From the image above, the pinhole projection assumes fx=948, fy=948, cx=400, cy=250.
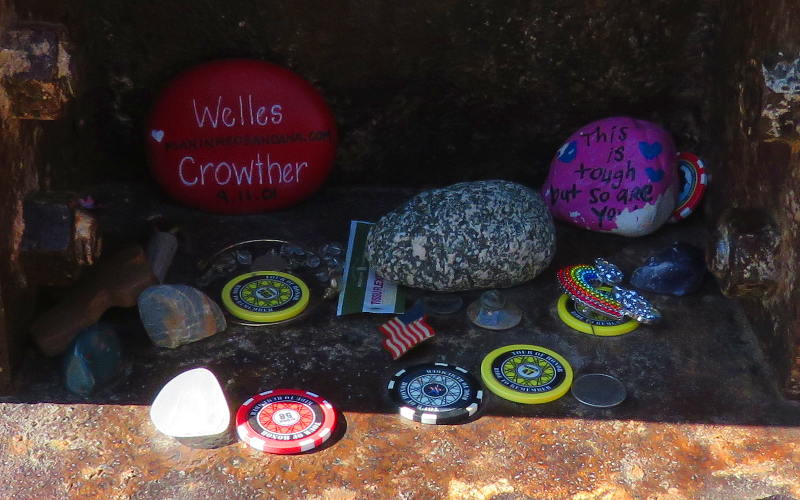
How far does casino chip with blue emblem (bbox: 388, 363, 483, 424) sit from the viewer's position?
2383 mm

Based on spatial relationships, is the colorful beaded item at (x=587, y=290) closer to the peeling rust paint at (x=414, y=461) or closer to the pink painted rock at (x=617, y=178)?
the pink painted rock at (x=617, y=178)

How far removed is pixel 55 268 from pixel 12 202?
21cm

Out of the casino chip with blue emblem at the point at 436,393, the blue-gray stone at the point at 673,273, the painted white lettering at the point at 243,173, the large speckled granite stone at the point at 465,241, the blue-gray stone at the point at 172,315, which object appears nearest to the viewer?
the casino chip with blue emblem at the point at 436,393

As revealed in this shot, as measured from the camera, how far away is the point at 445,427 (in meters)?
2.37

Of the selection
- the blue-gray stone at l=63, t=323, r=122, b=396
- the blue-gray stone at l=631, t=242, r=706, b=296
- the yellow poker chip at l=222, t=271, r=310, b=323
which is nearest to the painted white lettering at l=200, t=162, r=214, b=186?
the yellow poker chip at l=222, t=271, r=310, b=323

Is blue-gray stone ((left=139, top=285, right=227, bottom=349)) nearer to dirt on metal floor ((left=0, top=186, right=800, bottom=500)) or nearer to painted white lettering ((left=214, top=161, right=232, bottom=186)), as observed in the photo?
dirt on metal floor ((left=0, top=186, right=800, bottom=500))

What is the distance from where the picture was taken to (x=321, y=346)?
2670 millimetres

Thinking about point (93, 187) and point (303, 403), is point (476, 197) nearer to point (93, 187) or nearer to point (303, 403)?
point (303, 403)

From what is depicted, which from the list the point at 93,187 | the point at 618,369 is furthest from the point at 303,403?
the point at 93,187

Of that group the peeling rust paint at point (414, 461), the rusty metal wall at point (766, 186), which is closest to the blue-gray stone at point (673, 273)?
the rusty metal wall at point (766, 186)

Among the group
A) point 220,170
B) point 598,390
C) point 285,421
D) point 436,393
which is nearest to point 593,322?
point 598,390

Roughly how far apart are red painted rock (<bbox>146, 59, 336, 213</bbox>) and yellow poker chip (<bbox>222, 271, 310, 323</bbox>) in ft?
1.63

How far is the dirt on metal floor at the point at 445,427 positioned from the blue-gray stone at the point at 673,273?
51 millimetres

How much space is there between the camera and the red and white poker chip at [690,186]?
3.26 metres
